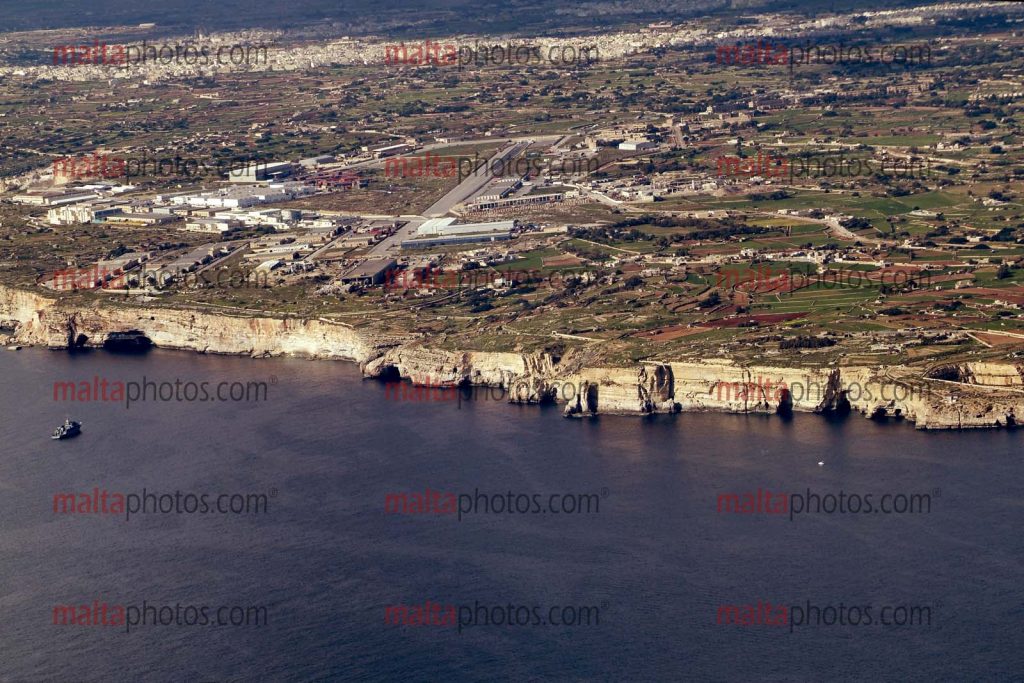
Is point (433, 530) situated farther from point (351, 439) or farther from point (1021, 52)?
point (1021, 52)

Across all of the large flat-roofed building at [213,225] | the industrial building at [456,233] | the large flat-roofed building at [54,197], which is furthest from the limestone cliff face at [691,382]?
the large flat-roofed building at [54,197]

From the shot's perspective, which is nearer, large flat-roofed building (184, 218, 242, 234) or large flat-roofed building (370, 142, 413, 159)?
large flat-roofed building (184, 218, 242, 234)

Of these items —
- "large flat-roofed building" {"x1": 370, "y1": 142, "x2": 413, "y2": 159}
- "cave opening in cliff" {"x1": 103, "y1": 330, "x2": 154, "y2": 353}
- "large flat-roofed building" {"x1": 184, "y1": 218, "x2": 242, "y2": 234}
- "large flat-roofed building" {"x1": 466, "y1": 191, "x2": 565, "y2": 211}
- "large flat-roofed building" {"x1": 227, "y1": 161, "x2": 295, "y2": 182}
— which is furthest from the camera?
"large flat-roofed building" {"x1": 370, "y1": 142, "x2": 413, "y2": 159}

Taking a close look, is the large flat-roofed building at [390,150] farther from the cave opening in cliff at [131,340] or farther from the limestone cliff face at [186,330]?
the cave opening in cliff at [131,340]

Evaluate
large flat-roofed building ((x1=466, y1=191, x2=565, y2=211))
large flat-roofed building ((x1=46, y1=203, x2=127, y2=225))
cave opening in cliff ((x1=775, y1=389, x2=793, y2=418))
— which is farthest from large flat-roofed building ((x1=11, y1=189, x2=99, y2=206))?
cave opening in cliff ((x1=775, y1=389, x2=793, y2=418))

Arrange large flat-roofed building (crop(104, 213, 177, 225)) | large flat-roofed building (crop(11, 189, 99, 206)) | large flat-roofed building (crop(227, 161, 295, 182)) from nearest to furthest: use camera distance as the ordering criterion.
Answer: large flat-roofed building (crop(104, 213, 177, 225)) < large flat-roofed building (crop(11, 189, 99, 206)) < large flat-roofed building (crop(227, 161, 295, 182))

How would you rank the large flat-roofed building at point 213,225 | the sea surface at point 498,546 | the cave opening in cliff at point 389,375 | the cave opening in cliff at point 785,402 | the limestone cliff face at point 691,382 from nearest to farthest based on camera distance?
1. the sea surface at point 498,546
2. the limestone cliff face at point 691,382
3. the cave opening in cliff at point 785,402
4. the cave opening in cliff at point 389,375
5. the large flat-roofed building at point 213,225

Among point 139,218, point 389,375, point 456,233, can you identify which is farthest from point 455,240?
point 139,218

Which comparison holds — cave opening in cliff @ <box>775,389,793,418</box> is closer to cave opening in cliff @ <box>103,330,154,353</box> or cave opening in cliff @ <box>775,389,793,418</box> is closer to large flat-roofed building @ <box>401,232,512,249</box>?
large flat-roofed building @ <box>401,232,512,249</box>

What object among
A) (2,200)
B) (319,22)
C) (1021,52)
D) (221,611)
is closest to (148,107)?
(2,200)
